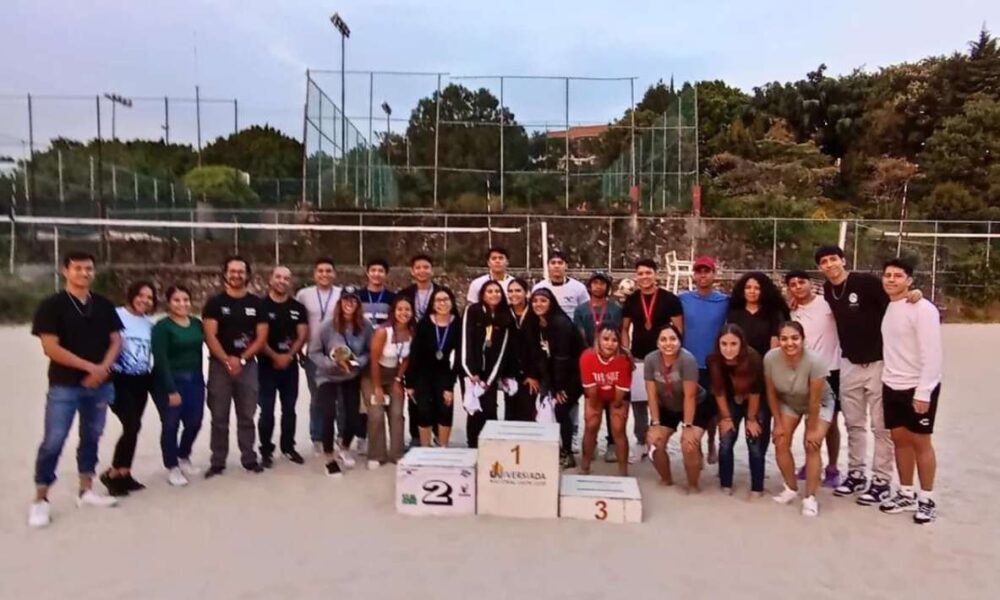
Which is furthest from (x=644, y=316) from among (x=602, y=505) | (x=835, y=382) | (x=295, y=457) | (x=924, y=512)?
(x=295, y=457)

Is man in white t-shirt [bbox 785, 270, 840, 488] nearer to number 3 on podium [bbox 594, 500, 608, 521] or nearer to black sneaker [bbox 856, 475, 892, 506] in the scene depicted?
black sneaker [bbox 856, 475, 892, 506]

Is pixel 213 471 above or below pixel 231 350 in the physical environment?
below

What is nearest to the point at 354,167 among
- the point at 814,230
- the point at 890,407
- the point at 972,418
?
the point at 814,230

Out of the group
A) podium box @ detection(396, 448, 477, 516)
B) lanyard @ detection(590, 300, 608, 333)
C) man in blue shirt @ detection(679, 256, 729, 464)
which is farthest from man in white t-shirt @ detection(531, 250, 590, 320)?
podium box @ detection(396, 448, 477, 516)

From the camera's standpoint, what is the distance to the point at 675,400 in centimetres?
547

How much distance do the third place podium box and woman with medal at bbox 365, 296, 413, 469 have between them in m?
1.26

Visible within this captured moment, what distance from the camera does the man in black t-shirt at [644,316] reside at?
591cm

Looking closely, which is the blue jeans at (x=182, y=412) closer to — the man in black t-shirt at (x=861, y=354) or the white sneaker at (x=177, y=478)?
the white sneaker at (x=177, y=478)

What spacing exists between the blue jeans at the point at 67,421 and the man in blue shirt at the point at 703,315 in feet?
13.6

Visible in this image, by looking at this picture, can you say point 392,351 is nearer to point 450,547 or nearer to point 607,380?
point 607,380

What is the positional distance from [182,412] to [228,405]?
322mm

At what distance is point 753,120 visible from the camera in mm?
38219

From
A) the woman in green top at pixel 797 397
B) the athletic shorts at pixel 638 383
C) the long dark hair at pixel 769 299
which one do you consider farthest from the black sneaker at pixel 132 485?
the long dark hair at pixel 769 299

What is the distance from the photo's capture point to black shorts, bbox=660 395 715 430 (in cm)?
556
